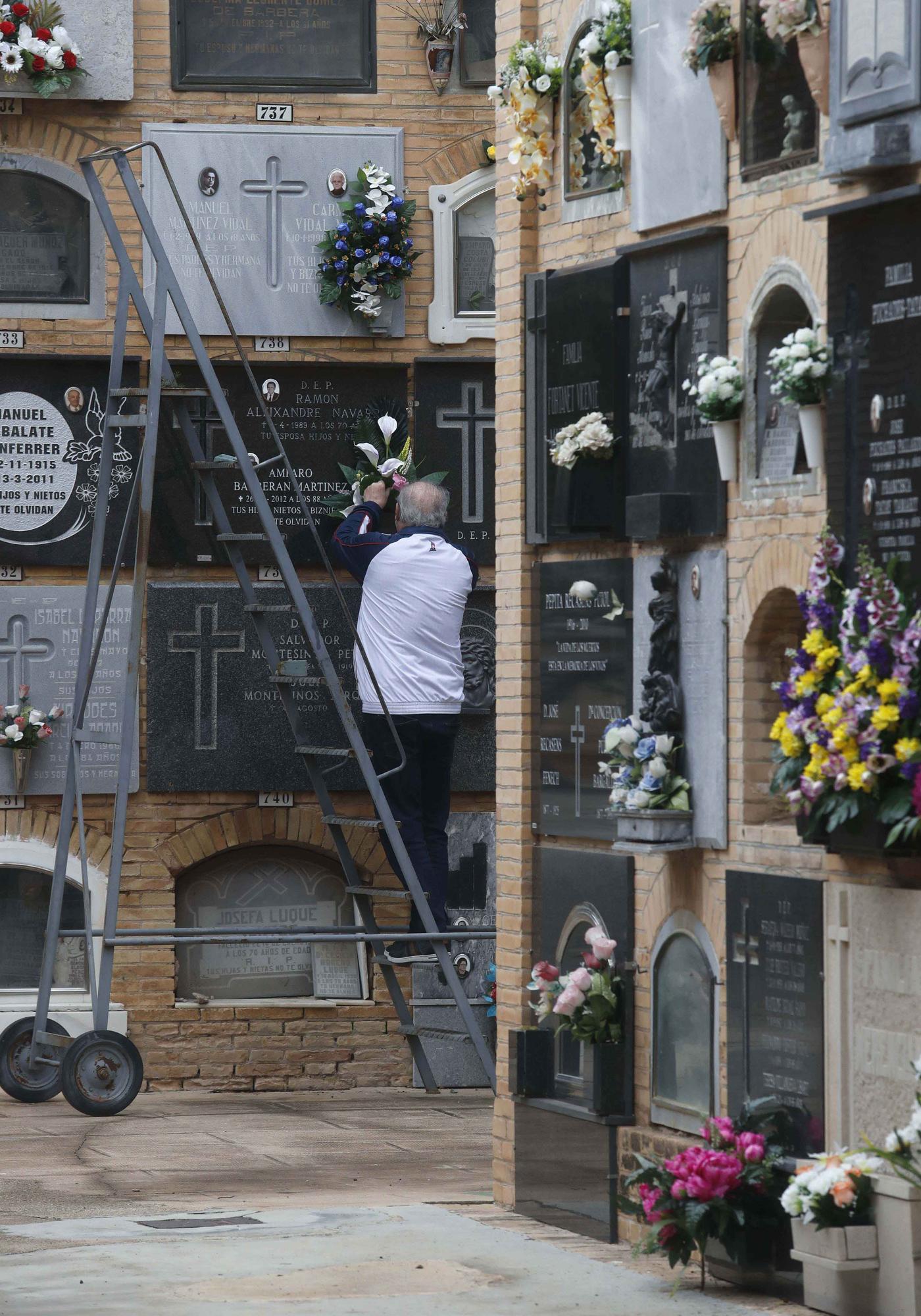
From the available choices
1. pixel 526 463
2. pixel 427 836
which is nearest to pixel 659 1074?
pixel 526 463

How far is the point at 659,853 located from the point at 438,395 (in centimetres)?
472

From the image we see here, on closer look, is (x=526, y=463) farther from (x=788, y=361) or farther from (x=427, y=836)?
(x=427, y=836)

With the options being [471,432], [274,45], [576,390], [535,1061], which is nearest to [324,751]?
[471,432]

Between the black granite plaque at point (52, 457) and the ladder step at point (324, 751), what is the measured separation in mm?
1481

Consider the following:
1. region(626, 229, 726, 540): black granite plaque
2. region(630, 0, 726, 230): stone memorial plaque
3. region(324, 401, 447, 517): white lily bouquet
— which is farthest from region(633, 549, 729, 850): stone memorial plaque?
region(324, 401, 447, 517): white lily bouquet

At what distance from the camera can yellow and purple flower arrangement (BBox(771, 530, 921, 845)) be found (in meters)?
6.11

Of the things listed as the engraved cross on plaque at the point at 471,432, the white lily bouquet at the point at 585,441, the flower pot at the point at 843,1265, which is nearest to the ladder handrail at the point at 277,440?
the engraved cross on plaque at the point at 471,432

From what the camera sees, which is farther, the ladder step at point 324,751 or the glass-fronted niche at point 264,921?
the glass-fronted niche at point 264,921

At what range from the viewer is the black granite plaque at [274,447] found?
1155cm

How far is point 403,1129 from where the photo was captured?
408 inches

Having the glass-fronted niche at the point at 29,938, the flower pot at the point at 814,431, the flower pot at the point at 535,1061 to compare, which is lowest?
the flower pot at the point at 535,1061

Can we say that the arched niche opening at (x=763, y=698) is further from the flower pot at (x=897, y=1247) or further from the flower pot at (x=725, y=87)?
the flower pot at (x=725, y=87)

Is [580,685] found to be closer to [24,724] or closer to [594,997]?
[594,997]

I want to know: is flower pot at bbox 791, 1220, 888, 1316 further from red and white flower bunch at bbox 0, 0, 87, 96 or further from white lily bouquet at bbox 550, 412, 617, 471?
red and white flower bunch at bbox 0, 0, 87, 96
